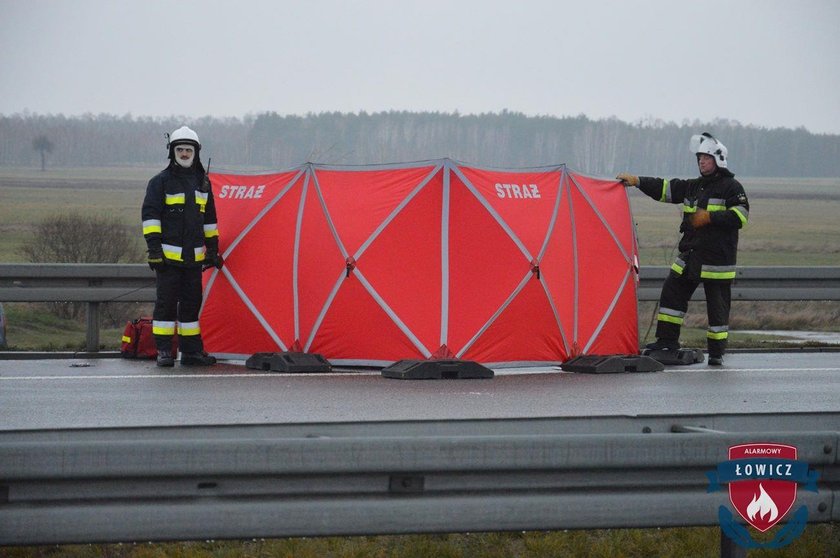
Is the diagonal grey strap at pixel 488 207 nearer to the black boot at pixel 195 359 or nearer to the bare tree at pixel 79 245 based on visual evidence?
the black boot at pixel 195 359

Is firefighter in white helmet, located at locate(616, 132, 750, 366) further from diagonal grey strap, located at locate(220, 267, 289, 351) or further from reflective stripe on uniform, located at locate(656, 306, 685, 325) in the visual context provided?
diagonal grey strap, located at locate(220, 267, 289, 351)

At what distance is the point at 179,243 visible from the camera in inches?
467

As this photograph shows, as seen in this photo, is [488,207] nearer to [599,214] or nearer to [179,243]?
[599,214]

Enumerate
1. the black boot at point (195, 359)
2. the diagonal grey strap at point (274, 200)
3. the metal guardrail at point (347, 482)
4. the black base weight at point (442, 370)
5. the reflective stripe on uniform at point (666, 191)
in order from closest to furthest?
the metal guardrail at point (347, 482) < the black base weight at point (442, 370) < the black boot at point (195, 359) < the diagonal grey strap at point (274, 200) < the reflective stripe on uniform at point (666, 191)

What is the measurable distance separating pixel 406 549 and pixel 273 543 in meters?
0.64

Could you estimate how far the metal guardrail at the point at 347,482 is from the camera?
4.42 metres

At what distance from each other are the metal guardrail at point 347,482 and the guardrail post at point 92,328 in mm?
8203

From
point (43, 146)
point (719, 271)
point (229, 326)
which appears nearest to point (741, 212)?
point (719, 271)

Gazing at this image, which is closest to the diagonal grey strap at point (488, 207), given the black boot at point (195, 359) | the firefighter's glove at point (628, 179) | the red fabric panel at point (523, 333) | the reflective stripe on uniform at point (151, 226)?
the red fabric panel at point (523, 333)

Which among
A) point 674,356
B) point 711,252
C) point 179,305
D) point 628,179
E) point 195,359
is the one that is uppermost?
point 628,179

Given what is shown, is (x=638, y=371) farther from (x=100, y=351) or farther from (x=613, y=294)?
(x=100, y=351)

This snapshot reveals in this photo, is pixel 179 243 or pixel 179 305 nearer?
pixel 179 243

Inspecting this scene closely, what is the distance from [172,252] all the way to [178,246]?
9 centimetres

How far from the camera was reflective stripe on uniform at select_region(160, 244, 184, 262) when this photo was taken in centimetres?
1178
